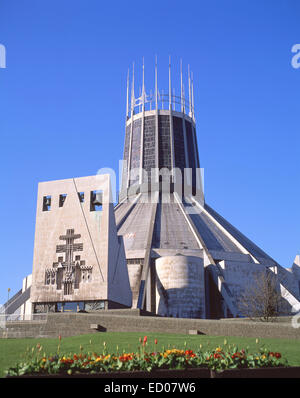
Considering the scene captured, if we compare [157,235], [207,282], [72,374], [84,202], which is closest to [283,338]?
[72,374]

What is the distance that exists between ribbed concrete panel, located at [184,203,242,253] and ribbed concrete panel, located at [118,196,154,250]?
15.9 feet

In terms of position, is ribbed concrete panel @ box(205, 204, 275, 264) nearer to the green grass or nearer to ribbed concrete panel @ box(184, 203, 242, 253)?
ribbed concrete panel @ box(184, 203, 242, 253)

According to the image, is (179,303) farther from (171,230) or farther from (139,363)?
(139,363)

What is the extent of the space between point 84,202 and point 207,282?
13768 mm

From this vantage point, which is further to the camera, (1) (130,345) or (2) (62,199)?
(2) (62,199)

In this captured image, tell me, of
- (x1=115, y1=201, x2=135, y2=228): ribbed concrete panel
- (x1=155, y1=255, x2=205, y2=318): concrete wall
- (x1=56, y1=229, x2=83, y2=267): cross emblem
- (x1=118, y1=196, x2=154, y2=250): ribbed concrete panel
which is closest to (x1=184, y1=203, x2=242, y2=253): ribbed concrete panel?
(x1=118, y1=196, x2=154, y2=250): ribbed concrete panel

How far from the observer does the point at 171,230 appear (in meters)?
47.9

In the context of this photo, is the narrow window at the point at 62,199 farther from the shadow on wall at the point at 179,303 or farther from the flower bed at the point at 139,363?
the flower bed at the point at 139,363

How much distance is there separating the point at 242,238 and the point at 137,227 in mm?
12496

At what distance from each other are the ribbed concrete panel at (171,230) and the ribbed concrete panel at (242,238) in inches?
210

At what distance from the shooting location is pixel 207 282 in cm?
4119

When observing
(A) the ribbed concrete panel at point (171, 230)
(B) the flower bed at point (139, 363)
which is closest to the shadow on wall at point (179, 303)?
(A) the ribbed concrete panel at point (171, 230)

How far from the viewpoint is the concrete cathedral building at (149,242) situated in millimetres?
33031

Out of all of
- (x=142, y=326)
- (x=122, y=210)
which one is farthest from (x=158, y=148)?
(x=142, y=326)
